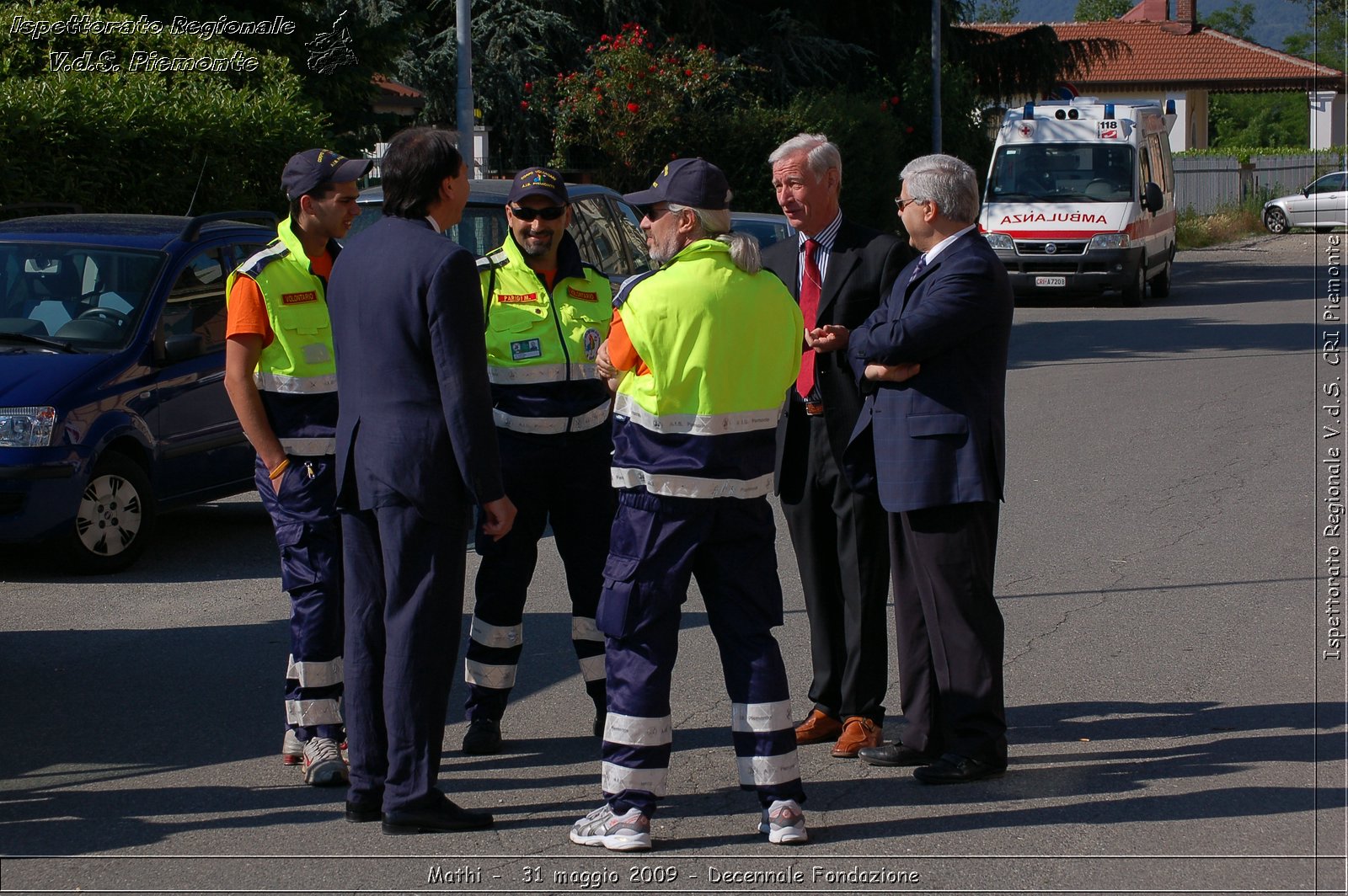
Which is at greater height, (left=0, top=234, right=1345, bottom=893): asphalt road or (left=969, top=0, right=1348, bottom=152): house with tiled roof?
(left=969, top=0, right=1348, bottom=152): house with tiled roof

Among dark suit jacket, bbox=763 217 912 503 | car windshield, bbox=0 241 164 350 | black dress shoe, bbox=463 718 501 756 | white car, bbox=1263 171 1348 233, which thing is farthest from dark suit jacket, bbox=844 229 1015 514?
white car, bbox=1263 171 1348 233

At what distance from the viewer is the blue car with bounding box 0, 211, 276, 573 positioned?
7984 millimetres

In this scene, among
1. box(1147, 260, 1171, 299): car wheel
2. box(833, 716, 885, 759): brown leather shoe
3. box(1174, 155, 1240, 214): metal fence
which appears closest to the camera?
box(833, 716, 885, 759): brown leather shoe

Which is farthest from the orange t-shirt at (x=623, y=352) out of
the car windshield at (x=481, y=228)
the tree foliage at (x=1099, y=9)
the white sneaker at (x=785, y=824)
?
the tree foliage at (x=1099, y=9)

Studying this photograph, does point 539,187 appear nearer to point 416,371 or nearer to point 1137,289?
point 416,371

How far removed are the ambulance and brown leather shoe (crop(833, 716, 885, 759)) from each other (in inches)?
720

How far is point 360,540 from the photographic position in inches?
189

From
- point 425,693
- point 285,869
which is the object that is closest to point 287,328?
point 425,693

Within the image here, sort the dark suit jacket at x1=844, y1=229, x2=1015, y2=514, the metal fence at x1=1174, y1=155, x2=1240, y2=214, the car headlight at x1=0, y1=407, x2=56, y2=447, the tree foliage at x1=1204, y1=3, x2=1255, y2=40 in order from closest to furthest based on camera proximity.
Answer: the dark suit jacket at x1=844, y1=229, x2=1015, y2=514 < the car headlight at x1=0, y1=407, x2=56, y2=447 < the metal fence at x1=1174, y1=155, x2=1240, y2=214 < the tree foliage at x1=1204, y1=3, x2=1255, y2=40

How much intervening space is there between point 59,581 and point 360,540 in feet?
13.8

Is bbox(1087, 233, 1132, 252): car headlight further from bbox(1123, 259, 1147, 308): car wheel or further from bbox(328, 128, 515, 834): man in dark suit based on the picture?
bbox(328, 128, 515, 834): man in dark suit

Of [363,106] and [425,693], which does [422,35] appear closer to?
[363,106]

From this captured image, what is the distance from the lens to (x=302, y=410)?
532 cm

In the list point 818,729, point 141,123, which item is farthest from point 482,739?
point 141,123
